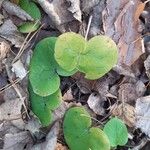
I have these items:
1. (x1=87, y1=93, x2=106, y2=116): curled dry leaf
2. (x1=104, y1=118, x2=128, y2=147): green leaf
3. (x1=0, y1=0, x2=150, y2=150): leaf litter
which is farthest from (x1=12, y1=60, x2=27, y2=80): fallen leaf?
(x1=104, y1=118, x2=128, y2=147): green leaf

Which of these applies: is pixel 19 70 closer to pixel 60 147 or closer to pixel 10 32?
pixel 10 32

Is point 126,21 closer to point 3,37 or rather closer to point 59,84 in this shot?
point 59,84

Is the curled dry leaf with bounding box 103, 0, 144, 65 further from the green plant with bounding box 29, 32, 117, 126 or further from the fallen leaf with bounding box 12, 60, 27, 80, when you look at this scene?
the fallen leaf with bounding box 12, 60, 27, 80

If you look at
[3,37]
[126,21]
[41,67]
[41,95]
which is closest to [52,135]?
[41,95]

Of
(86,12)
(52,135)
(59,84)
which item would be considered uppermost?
(86,12)

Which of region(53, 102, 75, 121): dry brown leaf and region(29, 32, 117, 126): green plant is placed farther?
region(53, 102, 75, 121): dry brown leaf

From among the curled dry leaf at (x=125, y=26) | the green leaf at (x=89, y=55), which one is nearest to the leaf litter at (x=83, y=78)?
the curled dry leaf at (x=125, y=26)
